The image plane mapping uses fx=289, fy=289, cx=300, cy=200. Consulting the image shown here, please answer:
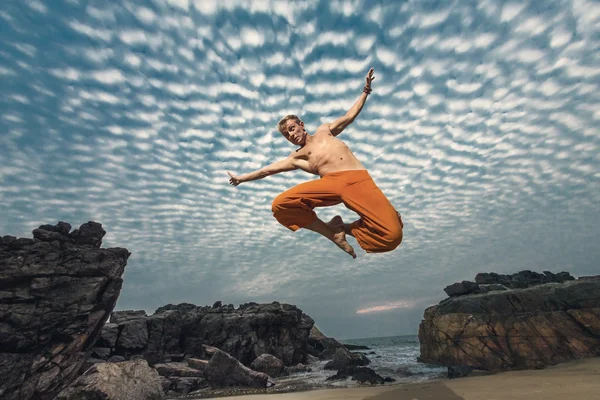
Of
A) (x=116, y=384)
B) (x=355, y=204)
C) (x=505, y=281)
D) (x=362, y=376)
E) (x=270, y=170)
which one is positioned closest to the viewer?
(x=355, y=204)

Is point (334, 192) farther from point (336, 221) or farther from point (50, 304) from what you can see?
point (50, 304)

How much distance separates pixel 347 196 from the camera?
12.5 feet

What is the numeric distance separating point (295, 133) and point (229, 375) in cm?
1281

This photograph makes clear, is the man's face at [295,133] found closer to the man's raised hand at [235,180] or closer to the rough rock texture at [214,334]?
the man's raised hand at [235,180]

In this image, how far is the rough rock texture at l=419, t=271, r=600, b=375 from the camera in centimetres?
1248

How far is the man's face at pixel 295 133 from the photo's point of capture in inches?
173

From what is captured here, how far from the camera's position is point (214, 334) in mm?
26016

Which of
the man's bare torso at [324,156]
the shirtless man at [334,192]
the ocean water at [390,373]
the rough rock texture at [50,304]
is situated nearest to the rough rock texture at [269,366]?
the ocean water at [390,373]

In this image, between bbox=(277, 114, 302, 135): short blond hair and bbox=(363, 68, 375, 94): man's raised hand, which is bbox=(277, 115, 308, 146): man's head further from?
bbox=(363, 68, 375, 94): man's raised hand

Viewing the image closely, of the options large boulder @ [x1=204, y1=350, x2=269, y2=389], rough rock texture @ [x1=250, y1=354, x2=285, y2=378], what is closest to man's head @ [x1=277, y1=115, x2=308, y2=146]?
large boulder @ [x1=204, y1=350, x2=269, y2=389]

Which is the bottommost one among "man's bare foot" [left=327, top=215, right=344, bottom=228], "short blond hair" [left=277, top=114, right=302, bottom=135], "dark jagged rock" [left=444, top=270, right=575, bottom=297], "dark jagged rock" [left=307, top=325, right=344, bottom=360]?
"dark jagged rock" [left=307, top=325, right=344, bottom=360]

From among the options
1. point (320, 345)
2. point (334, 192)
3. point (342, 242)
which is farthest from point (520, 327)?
point (320, 345)

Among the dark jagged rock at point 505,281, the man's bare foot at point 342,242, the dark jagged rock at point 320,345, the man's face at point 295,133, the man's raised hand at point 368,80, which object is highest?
the man's raised hand at point 368,80

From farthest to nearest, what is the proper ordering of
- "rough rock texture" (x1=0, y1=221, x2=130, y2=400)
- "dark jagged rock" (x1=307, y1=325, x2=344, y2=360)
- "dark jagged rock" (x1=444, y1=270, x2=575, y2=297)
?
"dark jagged rock" (x1=307, y1=325, x2=344, y2=360)
"dark jagged rock" (x1=444, y1=270, x2=575, y2=297)
"rough rock texture" (x1=0, y1=221, x2=130, y2=400)
